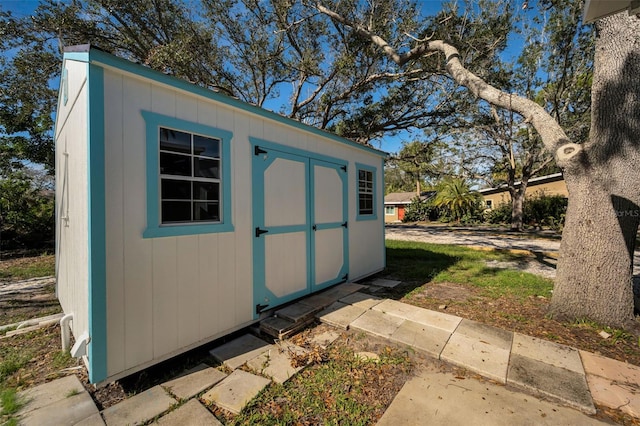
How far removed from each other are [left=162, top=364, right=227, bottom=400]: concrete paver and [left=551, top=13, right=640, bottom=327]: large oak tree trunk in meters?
4.14

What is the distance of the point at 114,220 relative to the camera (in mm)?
2188

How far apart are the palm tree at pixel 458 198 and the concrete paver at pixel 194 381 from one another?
21.2 meters

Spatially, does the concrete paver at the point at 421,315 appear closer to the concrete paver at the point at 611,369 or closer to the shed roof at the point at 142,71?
the concrete paver at the point at 611,369

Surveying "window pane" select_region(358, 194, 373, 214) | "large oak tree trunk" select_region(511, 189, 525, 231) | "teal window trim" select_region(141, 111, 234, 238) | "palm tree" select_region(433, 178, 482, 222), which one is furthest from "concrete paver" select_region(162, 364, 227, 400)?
"palm tree" select_region(433, 178, 482, 222)

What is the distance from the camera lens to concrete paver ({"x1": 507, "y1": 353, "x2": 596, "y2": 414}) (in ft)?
6.38

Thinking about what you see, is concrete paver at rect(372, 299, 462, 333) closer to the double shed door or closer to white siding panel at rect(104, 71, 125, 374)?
the double shed door

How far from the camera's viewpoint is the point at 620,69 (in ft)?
9.96

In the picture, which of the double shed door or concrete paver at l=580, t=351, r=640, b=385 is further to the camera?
the double shed door

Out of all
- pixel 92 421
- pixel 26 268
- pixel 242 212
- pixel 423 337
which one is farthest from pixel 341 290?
pixel 26 268

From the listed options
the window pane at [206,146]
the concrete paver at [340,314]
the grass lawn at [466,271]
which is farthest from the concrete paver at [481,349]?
the window pane at [206,146]

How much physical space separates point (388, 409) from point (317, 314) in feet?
5.31

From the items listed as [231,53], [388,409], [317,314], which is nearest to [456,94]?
[231,53]

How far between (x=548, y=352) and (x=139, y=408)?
3614 millimetres

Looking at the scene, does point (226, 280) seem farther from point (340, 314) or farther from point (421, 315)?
point (421, 315)
